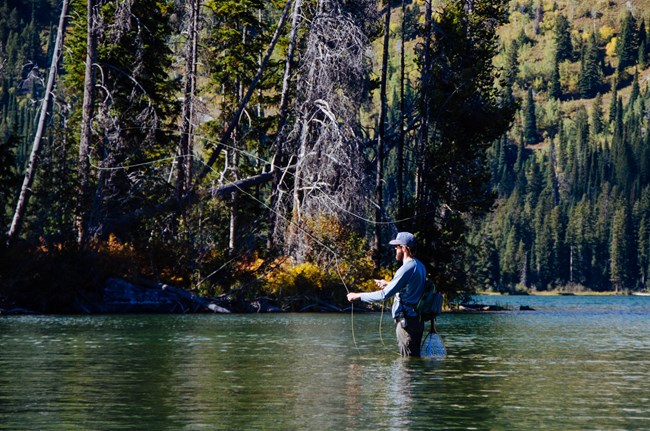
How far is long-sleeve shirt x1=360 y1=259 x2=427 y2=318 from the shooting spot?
53.0 feet

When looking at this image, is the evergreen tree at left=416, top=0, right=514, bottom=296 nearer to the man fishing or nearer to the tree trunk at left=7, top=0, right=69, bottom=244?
the tree trunk at left=7, top=0, right=69, bottom=244

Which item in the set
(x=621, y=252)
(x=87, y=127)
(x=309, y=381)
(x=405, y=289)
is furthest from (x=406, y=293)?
(x=621, y=252)

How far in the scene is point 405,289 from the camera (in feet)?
54.3

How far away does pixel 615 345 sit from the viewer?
68.4ft

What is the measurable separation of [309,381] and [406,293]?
338 centimetres

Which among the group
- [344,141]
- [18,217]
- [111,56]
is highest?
[111,56]

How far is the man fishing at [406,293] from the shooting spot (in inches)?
637

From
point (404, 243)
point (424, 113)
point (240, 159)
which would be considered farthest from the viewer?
point (240, 159)

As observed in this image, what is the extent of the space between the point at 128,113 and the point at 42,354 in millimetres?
25499

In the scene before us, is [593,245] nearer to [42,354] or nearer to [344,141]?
[344,141]

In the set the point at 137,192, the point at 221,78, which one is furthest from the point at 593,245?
the point at 137,192

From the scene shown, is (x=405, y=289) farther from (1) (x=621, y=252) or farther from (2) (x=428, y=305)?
(1) (x=621, y=252)

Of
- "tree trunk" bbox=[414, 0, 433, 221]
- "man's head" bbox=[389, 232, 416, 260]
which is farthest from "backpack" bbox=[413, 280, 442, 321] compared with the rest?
"tree trunk" bbox=[414, 0, 433, 221]

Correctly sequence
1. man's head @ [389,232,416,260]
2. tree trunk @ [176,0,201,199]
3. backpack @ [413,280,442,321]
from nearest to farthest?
man's head @ [389,232,416,260] → backpack @ [413,280,442,321] → tree trunk @ [176,0,201,199]
